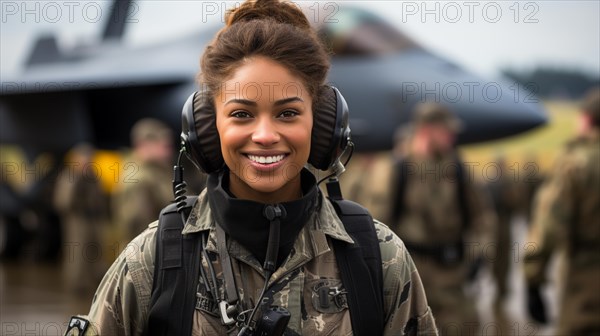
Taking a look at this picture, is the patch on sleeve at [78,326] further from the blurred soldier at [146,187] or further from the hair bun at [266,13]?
the blurred soldier at [146,187]

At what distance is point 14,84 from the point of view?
41.0 feet

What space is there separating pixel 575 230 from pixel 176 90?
761 cm

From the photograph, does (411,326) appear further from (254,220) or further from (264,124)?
(264,124)

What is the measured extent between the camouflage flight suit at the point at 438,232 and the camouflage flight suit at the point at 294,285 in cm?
358

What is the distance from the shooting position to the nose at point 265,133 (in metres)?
2.05

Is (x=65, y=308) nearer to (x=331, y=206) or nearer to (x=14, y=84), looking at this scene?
(x=14, y=84)

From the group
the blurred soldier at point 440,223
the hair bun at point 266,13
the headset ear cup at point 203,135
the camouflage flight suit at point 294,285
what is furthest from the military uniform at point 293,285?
the blurred soldier at point 440,223

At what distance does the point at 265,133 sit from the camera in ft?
6.72

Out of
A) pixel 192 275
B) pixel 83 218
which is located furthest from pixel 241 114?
pixel 83 218

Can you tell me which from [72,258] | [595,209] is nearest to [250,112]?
[595,209]

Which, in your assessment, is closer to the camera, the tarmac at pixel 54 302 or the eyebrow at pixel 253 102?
the eyebrow at pixel 253 102

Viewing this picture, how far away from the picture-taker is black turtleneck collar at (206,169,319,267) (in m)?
2.08

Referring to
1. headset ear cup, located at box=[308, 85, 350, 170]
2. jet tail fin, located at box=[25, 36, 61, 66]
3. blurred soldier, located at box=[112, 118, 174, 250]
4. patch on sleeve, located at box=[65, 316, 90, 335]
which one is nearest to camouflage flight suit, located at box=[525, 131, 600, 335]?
blurred soldier, located at box=[112, 118, 174, 250]

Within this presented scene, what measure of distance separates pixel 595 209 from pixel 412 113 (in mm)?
4962
